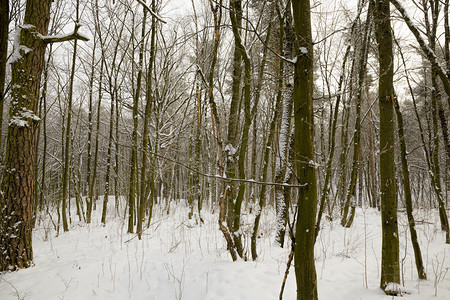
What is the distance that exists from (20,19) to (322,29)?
7920 millimetres

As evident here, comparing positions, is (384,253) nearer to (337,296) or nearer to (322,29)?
(337,296)

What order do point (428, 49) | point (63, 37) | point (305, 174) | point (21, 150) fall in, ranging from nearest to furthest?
point (305, 174)
point (428, 49)
point (21, 150)
point (63, 37)

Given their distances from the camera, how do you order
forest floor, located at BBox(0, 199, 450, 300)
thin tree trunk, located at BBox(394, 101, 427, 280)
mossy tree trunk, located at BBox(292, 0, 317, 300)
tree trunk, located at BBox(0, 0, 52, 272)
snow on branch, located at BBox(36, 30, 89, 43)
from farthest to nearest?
snow on branch, located at BBox(36, 30, 89, 43)
tree trunk, located at BBox(0, 0, 52, 272)
thin tree trunk, located at BBox(394, 101, 427, 280)
forest floor, located at BBox(0, 199, 450, 300)
mossy tree trunk, located at BBox(292, 0, 317, 300)

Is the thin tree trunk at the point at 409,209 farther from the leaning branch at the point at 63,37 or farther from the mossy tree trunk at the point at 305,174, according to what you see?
the leaning branch at the point at 63,37

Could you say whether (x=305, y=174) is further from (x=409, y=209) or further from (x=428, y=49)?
(x=409, y=209)

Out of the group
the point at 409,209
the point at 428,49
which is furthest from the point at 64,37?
the point at 409,209

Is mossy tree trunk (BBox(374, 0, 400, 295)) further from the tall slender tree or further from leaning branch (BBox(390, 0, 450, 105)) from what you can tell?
the tall slender tree

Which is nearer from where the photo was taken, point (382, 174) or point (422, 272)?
point (382, 174)

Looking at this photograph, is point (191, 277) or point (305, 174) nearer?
point (305, 174)

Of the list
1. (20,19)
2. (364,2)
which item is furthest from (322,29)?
(20,19)

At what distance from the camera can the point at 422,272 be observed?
3.41m

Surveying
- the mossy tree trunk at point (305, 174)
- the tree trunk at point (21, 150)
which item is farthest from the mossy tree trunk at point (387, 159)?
the tree trunk at point (21, 150)

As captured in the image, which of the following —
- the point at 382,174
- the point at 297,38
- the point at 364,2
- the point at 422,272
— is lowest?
the point at 422,272

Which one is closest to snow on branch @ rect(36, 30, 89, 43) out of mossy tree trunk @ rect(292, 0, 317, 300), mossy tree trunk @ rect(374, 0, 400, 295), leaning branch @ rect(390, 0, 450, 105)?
mossy tree trunk @ rect(292, 0, 317, 300)
